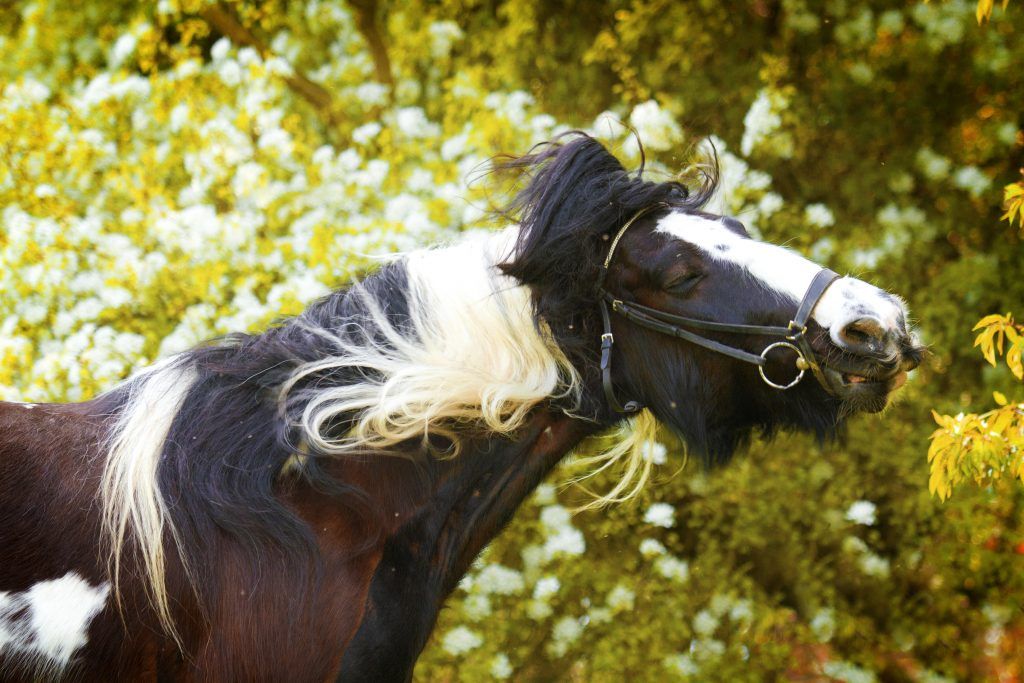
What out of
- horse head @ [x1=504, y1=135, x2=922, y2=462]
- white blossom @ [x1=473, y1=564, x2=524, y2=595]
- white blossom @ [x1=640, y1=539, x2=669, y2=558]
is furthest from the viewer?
white blossom @ [x1=640, y1=539, x2=669, y2=558]

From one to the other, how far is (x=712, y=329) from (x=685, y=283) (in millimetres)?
143

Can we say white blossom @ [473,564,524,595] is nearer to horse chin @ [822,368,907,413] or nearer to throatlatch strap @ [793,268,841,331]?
horse chin @ [822,368,907,413]

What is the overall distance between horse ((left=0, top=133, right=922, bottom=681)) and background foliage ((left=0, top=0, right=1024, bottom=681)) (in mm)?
1470

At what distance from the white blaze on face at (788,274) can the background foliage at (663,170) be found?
176cm

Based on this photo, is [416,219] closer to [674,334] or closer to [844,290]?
[674,334]

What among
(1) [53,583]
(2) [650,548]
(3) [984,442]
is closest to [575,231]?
(3) [984,442]

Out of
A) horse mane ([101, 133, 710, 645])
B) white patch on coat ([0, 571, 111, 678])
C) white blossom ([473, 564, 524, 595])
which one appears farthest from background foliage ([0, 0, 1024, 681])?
white patch on coat ([0, 571, 111, 678])

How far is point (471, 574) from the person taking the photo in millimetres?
4164

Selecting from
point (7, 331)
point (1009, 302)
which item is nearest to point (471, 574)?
point (7, 331)

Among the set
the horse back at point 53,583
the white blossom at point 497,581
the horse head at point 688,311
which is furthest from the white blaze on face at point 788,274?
the white blossom at point 497,581

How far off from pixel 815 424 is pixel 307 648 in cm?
150

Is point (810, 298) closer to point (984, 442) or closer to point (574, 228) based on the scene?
point (984, 442)

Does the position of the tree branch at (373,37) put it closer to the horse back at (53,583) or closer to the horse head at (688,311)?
the horse head at (688,311)

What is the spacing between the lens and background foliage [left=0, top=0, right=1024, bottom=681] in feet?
14.0
